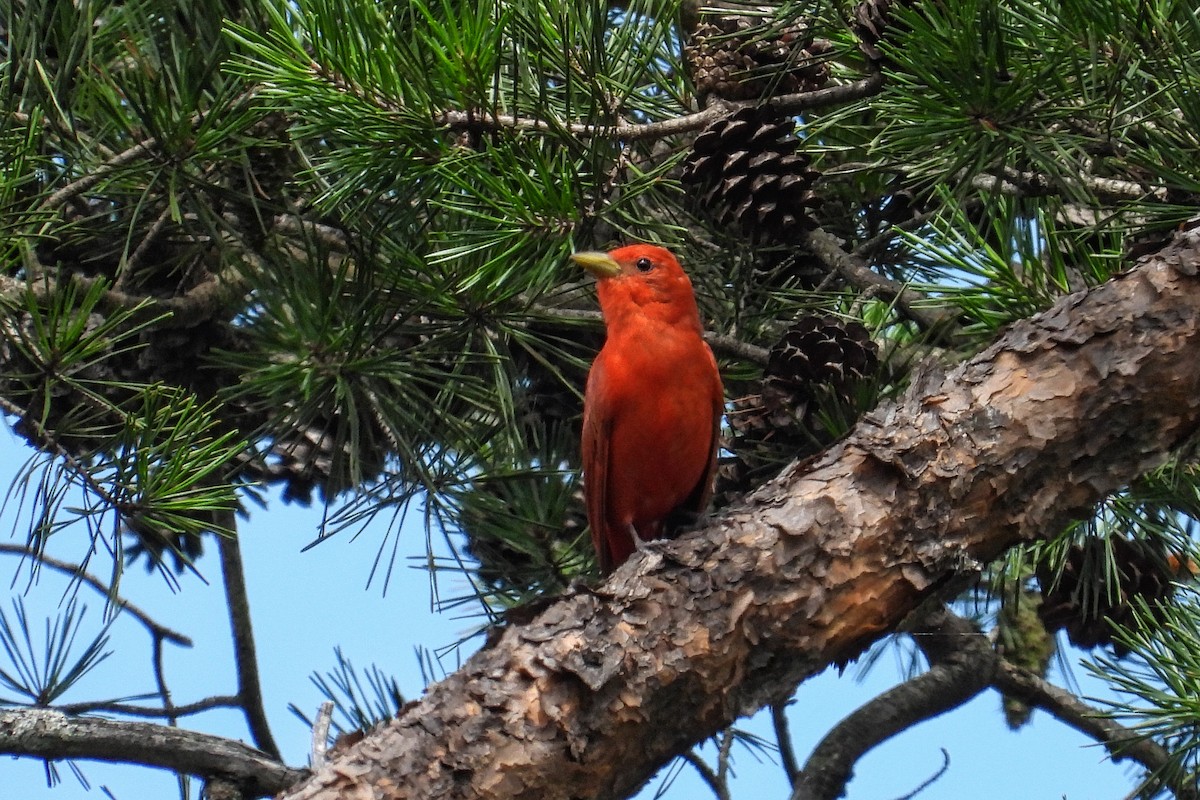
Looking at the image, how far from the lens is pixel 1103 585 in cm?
310

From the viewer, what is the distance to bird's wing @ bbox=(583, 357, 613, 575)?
10.2ft

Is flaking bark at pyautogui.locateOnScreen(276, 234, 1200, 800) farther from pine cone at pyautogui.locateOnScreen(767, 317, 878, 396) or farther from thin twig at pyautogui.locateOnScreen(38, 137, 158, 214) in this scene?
thin twig at pyautogui.locateOnScreen(38, 137, 158, 214)

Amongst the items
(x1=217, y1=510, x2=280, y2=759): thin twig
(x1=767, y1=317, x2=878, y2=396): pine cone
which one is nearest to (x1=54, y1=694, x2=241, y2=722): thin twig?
(x1=217, y1=510, x2=280, y2=759): thin twig

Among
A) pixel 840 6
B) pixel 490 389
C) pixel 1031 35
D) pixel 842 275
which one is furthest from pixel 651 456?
pixel 1031 35

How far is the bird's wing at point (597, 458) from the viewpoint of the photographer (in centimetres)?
310

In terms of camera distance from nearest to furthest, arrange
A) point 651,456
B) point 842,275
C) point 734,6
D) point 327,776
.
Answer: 1. point 327,776
2. point 842,275
3. point 734,6
4. point 651,456

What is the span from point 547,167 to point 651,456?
3.35 ft

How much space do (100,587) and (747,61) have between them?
1.89 meters

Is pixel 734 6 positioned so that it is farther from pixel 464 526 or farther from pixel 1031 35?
pixel 464 526

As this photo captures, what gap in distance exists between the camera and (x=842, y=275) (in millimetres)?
2832

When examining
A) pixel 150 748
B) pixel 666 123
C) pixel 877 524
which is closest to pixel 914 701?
pixel 877 524

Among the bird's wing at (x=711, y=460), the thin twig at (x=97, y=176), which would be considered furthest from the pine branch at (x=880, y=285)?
the thin twig at (x=97, y=176)

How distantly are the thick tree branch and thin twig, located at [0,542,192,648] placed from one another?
0.86ft

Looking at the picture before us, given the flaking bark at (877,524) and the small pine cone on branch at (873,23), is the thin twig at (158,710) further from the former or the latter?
the small pine cone on branch at (873,23)
